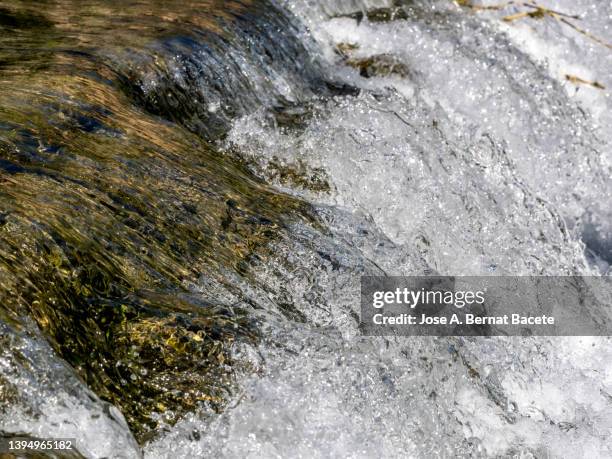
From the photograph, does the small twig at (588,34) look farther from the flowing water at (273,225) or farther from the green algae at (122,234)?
the green algae at (122,234)

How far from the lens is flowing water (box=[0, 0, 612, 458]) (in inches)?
90.4

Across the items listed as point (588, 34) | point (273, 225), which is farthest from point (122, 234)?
point (588, 34)

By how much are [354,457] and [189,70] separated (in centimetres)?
218

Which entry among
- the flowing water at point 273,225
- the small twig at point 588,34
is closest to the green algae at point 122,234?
the flowing water at point 273,225

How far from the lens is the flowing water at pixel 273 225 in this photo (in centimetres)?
229

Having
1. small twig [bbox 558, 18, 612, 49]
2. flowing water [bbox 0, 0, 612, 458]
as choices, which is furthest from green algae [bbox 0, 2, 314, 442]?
small twig [bbox 558, 18, 612, 49]

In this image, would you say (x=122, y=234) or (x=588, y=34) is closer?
(x=122, y=234)

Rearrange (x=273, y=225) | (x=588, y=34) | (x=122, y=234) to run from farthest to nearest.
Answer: (x=588, y=34) → (x=273, y=225) → (x=122, y=234)

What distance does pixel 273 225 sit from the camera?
2.91 meters

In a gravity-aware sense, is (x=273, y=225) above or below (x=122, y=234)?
below

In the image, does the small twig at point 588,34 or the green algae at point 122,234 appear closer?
the green algae at point 122,234

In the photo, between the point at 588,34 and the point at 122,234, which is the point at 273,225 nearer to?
the point at 122,234

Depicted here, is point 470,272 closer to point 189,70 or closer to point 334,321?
point 334,321

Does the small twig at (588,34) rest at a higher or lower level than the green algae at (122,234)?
lower
